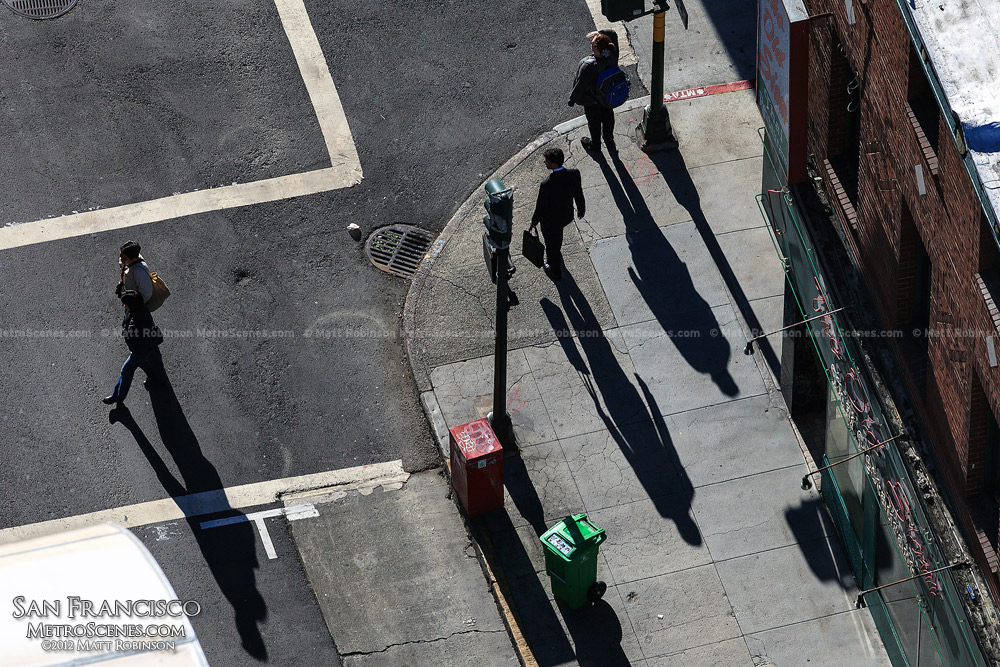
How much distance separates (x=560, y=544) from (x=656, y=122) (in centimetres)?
680

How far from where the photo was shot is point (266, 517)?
13750mm

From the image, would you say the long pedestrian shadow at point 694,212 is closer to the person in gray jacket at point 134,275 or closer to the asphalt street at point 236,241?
the asphalt street at point 236,241

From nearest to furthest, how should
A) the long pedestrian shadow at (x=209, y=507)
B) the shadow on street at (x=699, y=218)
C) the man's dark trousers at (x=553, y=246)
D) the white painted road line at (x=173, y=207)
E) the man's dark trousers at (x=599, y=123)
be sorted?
the long pedestrian shadow at (x=209, y=507)
the shadow on street at (x=699, y=218)
the man's dark trousers at (x=553, y=246)
the white painted road line at (x=173, y=207)
the man's dark trousers at (x=599, y=123)

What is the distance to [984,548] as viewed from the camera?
9641 mm

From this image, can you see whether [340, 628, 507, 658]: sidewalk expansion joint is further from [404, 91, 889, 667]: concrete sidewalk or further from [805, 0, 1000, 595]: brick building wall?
[805, 0, 1000, 595]: brick building wall

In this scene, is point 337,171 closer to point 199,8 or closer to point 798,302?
point 199,8

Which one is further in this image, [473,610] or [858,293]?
[473,610]

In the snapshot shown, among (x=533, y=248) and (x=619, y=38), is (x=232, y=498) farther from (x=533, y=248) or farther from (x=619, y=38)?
(x=619, y=38)

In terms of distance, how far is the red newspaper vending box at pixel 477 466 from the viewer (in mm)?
12984

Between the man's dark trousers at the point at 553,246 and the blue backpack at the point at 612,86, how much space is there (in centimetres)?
196

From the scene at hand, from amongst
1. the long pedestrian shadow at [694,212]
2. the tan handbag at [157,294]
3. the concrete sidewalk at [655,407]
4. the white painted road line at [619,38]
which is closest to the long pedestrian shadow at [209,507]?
the tan handbag at [157,294]

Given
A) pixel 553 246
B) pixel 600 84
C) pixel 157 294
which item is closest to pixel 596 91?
pixel 600 84

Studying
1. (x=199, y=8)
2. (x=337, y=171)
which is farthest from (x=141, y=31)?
(x=337, y=171)

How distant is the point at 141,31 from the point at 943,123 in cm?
1349
